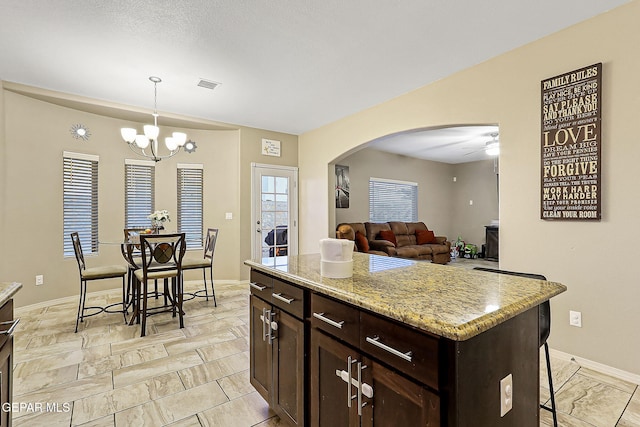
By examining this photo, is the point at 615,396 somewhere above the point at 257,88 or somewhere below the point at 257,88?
below

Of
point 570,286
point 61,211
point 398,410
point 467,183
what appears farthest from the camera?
point 467,183

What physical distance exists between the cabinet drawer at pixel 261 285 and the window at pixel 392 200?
566 cm

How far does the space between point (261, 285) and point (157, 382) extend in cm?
122

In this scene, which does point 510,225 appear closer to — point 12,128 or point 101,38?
point 101,38

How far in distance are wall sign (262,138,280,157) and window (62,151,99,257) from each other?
8.44 ft

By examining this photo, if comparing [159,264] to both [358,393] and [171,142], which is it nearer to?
[171,142]

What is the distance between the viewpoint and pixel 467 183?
29.1ft

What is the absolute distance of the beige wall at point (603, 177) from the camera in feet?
7.39

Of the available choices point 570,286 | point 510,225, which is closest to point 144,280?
point 510,225

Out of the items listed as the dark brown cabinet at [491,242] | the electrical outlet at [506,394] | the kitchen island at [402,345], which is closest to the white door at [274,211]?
the kitchen island at [402,345]

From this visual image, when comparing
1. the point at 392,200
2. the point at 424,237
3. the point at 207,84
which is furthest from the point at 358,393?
the point at 392,200

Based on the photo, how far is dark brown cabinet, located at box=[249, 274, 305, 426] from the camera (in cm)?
152

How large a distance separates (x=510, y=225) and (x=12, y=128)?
5.76 m

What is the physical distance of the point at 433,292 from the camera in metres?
1.25
